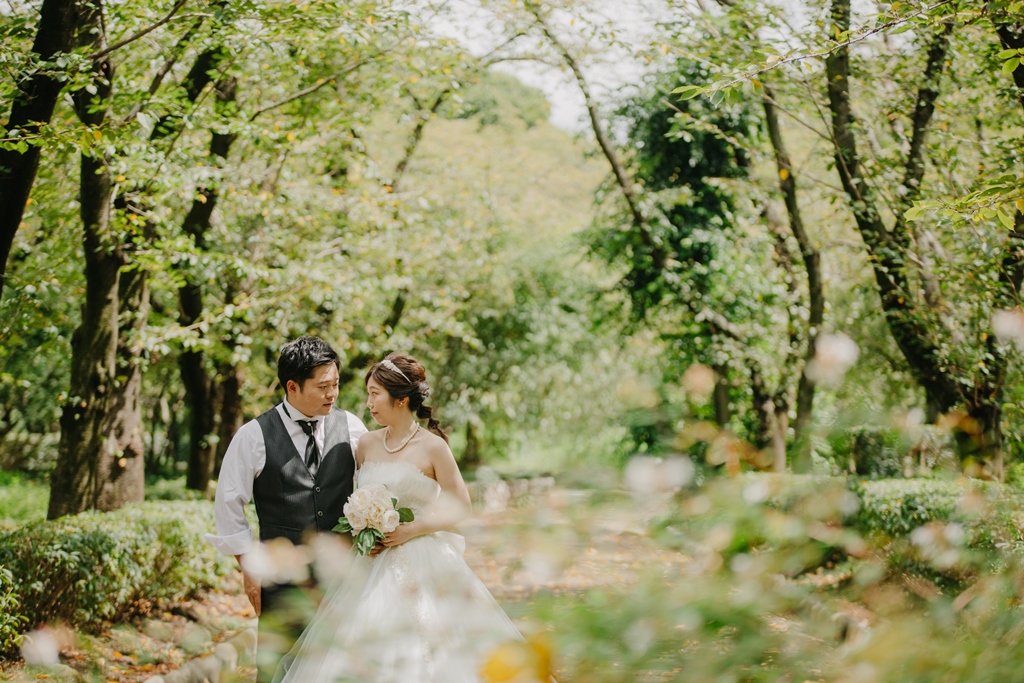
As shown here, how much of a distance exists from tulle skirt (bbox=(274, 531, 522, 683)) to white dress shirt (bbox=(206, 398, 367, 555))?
1.64 ft

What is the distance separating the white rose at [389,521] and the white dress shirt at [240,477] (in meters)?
0.49

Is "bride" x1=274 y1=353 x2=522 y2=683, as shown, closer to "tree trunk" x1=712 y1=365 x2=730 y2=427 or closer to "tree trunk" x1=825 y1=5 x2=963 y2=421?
"tree trunk" x1=825 y1=5 x2=963 y2=421

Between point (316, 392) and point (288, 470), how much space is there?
39 centimetres

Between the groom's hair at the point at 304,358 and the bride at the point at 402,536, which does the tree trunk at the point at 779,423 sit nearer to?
the bride at the point at 402,536

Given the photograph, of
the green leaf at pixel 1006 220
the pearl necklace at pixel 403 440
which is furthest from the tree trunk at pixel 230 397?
the green leaf at pixel 1006 220

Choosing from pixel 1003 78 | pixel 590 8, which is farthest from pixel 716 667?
pixel 590 8

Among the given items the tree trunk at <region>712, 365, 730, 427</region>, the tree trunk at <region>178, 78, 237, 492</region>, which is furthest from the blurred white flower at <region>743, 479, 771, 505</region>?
the tree trunk at <region>712, 365, 730, 427</region>

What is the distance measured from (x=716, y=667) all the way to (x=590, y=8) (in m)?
9.32

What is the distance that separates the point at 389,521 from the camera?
3551 mm

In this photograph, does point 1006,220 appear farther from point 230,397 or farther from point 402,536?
point 230,397

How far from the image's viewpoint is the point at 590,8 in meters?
9.41

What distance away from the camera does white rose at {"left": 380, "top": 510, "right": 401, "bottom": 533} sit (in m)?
3.54

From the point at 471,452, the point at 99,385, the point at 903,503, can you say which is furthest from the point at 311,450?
the point at 471,452

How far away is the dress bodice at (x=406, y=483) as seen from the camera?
378 centimetres
